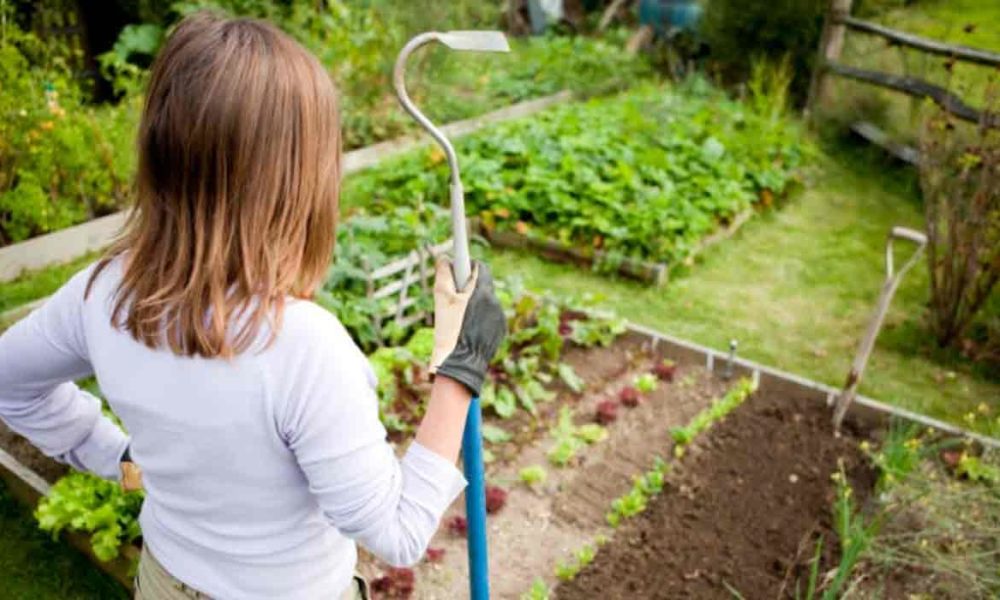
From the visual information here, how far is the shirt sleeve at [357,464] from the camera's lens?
1129 millimetres

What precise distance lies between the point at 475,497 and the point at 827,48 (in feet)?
24.6

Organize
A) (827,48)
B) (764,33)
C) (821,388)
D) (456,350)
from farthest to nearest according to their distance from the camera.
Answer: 1. (764,33)
2. (827,48)
3. (821,388)
4. (456,350)

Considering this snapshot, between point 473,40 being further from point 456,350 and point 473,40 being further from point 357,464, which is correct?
point 357,464

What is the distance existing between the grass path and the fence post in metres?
1.80

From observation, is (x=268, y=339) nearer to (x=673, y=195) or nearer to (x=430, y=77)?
(x=673, y=195)

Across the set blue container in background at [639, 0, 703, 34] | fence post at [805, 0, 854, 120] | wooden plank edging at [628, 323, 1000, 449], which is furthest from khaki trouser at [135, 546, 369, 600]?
blue container in background at [639, 0, 703, 34]

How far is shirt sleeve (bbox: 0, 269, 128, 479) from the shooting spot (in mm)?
1327

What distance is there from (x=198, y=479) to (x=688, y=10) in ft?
36.8

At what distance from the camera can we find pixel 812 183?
710 centimetres

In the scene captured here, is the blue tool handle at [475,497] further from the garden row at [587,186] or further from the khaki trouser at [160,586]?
the garden row at [587,186]

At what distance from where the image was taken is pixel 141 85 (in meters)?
6.52

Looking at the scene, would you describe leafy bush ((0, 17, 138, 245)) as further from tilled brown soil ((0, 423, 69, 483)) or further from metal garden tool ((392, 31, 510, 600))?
metal garden tool ((392, 31, 510, 600))

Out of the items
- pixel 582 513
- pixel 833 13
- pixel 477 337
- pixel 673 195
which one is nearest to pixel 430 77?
pixel 673 195

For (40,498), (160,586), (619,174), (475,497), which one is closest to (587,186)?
(619,174)
